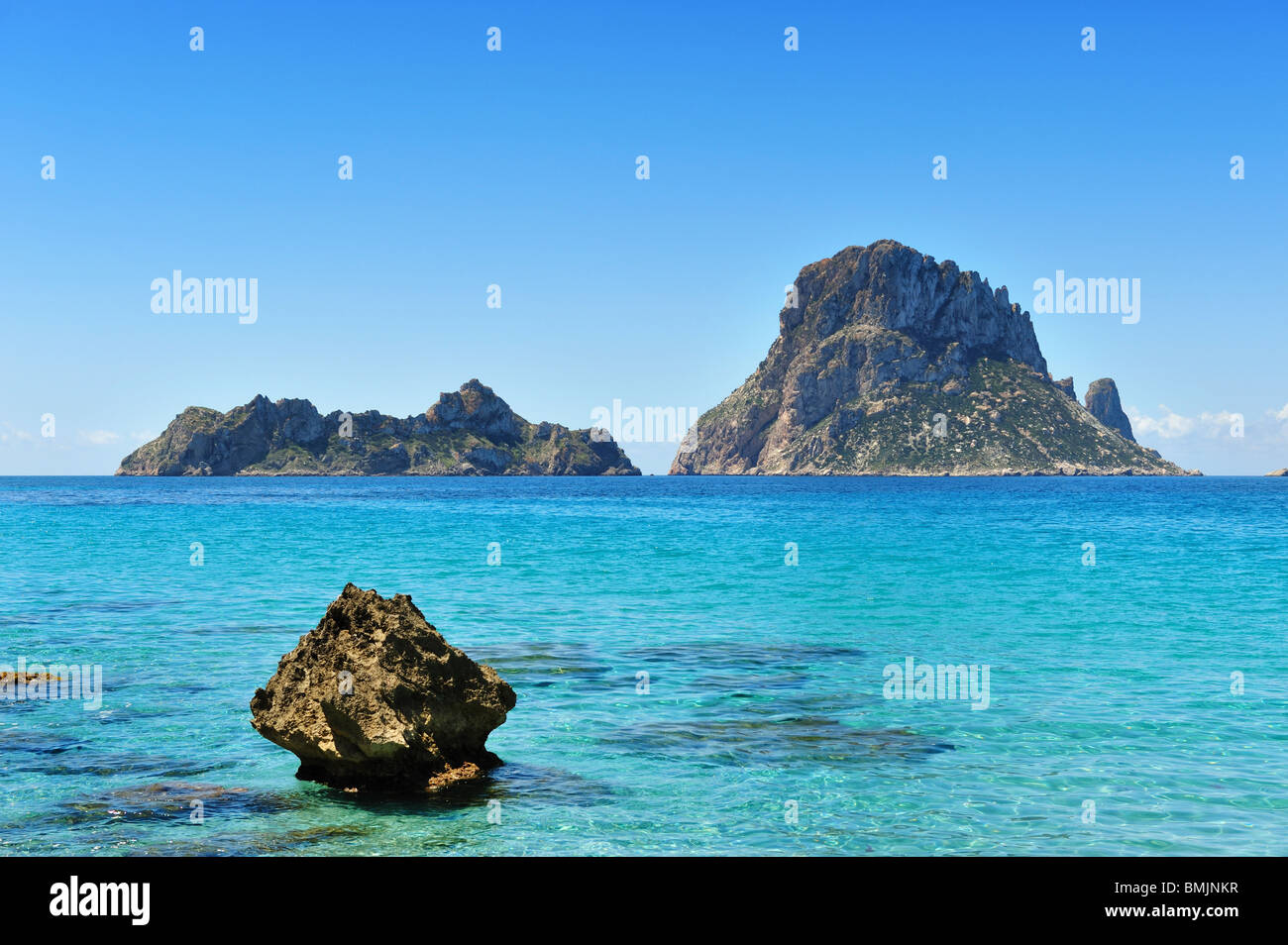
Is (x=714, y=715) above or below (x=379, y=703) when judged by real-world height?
below

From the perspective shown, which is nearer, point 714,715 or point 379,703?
point 379,703

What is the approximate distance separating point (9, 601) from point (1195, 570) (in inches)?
1736

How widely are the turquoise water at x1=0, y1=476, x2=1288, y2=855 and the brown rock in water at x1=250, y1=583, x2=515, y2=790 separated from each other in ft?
1.48

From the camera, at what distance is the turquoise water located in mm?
10164

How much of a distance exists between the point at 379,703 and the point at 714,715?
5.88 metres

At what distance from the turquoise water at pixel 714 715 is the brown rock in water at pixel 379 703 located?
1.48ft

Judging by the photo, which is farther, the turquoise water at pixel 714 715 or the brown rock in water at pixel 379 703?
the brown rock in water at pixel 379 703

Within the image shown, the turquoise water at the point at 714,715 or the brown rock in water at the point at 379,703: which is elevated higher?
the brown rock in water at the point at 379,703

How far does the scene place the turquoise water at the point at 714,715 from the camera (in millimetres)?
10164

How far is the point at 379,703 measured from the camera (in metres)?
11.3

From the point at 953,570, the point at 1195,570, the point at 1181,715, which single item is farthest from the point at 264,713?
the point at 1195,570

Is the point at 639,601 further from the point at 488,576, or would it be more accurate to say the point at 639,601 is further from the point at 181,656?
the point at 181,656

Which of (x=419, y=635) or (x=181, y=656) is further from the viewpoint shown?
(x=181, y=656)
